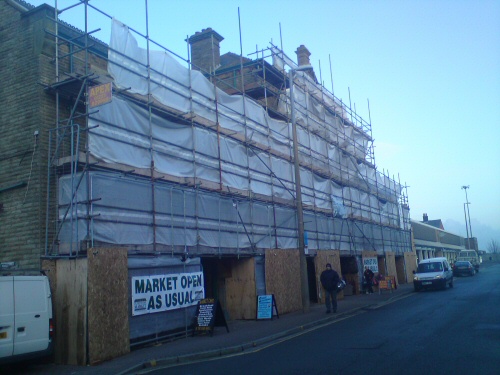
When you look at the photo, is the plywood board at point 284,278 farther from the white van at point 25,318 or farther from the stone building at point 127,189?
the white van at point 25,318

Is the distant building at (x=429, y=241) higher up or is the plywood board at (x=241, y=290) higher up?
the distant building at (x=429, y=241)

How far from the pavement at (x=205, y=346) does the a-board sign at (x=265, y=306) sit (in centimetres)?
19

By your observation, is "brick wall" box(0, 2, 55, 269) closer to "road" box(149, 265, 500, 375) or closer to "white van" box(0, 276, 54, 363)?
"white van" box(0, 276, 54, 363)

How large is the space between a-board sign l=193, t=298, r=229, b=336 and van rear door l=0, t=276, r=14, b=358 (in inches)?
208

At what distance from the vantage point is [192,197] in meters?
15.1

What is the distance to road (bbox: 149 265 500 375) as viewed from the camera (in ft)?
27.1

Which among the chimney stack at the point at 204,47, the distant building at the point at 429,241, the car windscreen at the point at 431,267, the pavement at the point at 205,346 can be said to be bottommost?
the pavement at the point at 205,346

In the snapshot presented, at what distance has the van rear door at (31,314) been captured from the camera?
9.37 meters

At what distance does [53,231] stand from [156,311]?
3345mm

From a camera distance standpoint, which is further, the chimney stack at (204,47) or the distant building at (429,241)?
the distant building at (429,241)

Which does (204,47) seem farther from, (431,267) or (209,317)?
(431,267)

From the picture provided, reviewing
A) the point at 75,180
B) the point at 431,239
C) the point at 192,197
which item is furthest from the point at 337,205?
the point at 431,239

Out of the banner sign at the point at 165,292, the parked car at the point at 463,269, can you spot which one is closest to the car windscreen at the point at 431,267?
the banner sign at the point at 165,292

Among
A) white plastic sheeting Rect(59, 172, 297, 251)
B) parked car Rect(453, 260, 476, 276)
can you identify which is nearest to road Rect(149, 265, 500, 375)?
white plastic sheeting Rect(59, 172, 297, 251)
